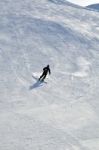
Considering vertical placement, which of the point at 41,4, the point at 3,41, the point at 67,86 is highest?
the point at 67,86

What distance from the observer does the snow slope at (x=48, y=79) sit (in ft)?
69.1

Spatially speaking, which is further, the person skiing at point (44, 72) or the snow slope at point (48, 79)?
the person skiing at point (44, 72)

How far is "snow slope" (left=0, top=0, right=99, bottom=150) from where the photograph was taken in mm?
21062

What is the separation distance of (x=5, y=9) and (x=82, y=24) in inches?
432

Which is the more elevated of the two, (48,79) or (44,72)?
(44,72)

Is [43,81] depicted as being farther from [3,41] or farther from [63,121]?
[3,41]

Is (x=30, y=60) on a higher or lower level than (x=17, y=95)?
lower

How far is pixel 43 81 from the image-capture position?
31.3 m

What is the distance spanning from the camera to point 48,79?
32.3 meters

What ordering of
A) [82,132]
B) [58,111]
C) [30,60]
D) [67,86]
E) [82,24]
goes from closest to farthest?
[82,132]
[58,111]
[67,86]
[30,60]
[82,24]

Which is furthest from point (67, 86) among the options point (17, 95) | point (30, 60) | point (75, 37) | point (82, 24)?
point (82, 24)

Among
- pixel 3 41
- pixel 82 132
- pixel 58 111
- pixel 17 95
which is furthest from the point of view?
pixel 3 41

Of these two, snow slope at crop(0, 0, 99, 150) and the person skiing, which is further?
the person skiing

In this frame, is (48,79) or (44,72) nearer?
(44,72)
